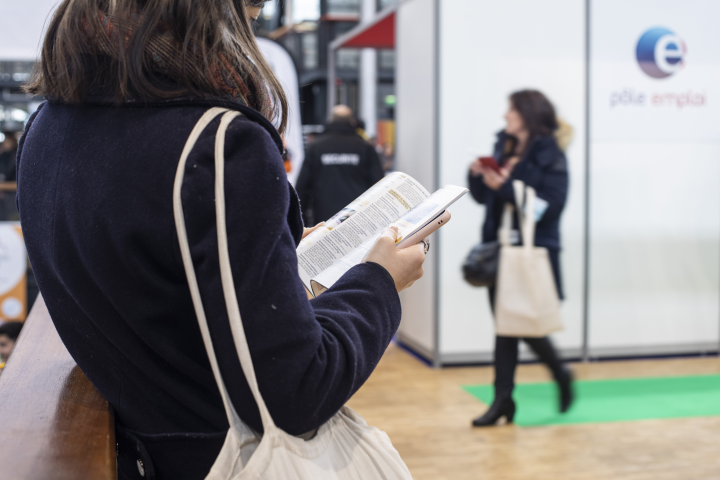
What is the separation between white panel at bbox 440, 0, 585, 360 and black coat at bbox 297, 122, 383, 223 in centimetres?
81

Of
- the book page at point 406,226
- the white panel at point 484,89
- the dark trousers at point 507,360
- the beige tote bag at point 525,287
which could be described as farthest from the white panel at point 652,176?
the book page at point 406,226

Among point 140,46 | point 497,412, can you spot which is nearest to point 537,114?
point 497,412

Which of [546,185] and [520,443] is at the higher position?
[546,185]

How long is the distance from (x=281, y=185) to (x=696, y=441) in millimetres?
3037

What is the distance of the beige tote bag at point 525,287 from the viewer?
320 cm

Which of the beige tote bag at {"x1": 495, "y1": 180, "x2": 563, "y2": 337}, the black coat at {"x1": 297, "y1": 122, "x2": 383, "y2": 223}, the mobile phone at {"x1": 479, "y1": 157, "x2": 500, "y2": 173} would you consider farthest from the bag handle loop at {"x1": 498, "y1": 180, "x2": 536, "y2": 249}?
the black coat at {"x1": 297, "y1": 122, "x2": 383, "y2": 223}

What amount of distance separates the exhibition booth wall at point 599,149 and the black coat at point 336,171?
366 millimetres

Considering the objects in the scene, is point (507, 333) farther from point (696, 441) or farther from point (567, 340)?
point (567, 340)

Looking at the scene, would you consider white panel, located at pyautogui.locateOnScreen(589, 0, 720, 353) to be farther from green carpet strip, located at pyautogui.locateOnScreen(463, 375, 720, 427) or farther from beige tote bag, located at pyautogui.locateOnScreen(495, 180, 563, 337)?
beige tote bag, located at pyautogui.locateOnScreen(495, 180, 563, 337)

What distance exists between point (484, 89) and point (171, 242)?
12.7 ft

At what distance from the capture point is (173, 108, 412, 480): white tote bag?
0.69 m

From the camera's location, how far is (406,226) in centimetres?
95

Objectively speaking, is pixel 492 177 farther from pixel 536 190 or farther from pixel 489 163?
pixel 536 190

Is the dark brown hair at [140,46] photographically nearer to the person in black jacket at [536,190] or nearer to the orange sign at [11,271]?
the person in black jacket at [536,190]
